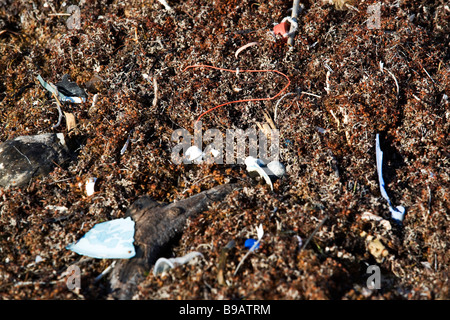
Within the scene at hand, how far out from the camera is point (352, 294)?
4.25 metres

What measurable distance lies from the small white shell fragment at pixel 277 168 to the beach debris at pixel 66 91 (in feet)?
12.2

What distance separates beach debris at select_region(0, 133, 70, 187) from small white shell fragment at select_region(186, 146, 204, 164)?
2.06 meters

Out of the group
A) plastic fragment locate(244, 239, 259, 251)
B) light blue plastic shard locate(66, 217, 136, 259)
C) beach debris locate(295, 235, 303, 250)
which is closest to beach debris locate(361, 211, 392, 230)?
beach debris locate(295, 235, 303, 250)

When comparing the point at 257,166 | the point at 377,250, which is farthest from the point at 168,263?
the point at 377,250

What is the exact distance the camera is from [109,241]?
4949 mm

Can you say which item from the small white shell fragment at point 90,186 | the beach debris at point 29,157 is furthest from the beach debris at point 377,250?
the beach debris at point 29,157

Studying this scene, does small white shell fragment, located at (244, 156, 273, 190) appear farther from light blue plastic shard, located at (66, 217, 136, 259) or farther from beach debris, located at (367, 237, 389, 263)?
light blue plastic shard, located at (66, 217, 136, 259)

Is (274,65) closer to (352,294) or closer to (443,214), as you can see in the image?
(443,214)

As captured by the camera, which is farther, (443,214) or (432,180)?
(432,180)

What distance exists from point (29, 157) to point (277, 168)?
4054 millimetres

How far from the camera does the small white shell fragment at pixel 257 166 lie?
5564 mm

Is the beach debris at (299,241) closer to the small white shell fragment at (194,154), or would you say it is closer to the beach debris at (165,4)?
the small white shell fragment at (194,154)

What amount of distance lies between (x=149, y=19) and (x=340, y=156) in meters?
4.76
